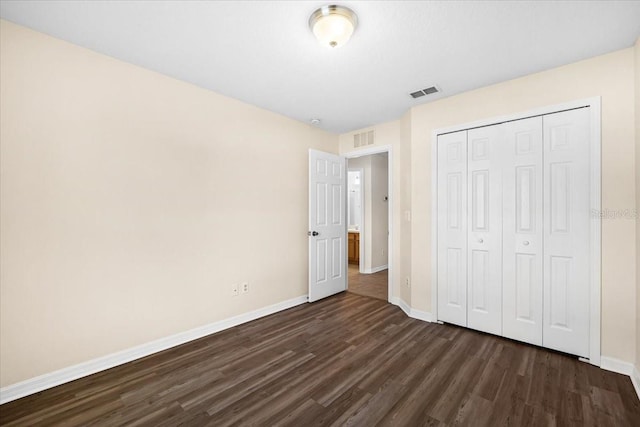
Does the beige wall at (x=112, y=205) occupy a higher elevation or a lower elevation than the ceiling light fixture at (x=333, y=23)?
lower

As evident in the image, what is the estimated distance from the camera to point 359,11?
1810mm

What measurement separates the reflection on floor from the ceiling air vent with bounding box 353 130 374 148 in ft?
7.42

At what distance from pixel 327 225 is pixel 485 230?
6.64 ft

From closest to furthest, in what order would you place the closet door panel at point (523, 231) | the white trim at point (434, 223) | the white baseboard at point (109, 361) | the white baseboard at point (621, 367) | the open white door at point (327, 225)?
1. the white baseboard at point (109, 361)
2. the white baseboard at point (621, 367)
3. the closet door panel at point (523, 231)
4. the white trim at point (434, 223)
5. the open white door at point (327, 225)

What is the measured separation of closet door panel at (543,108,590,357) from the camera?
239cm

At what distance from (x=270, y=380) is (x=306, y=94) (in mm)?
2712

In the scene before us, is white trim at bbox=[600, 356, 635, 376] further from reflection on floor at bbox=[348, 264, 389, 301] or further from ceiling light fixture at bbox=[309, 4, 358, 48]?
ceiling light fixture at bbox=[309, 4, 358, 48]

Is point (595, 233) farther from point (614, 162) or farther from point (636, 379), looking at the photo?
point (636, 379)

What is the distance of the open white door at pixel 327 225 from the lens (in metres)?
3.95

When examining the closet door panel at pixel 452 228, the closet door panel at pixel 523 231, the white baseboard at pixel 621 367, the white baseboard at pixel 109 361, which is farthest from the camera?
the closet door panel at pixel 452 228

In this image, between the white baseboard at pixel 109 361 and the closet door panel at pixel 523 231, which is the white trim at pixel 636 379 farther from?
the white baseboard at pixel 109 361

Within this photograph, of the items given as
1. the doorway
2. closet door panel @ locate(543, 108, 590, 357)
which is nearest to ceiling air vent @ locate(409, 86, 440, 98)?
closet door panel @ locate(543, 108, 590, 357)

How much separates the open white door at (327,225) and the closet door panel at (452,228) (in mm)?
1560

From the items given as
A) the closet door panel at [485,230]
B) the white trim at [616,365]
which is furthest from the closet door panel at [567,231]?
the closet door panel at [485,230]
